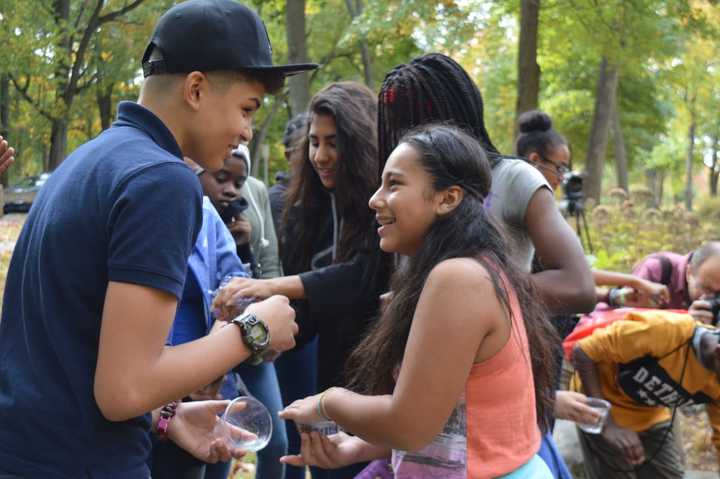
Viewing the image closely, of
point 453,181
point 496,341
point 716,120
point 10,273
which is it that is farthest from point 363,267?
point 716,120

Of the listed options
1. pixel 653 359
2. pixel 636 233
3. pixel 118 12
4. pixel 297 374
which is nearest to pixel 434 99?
pixel 297 374

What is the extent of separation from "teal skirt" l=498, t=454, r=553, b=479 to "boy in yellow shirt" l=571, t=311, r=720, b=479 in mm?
1971

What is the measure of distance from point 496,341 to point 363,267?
1.51 m

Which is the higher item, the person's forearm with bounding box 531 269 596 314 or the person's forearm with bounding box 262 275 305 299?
the person's forearm with bounding box 531 269 596 314

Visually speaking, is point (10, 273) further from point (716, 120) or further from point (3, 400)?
point (716, 120)

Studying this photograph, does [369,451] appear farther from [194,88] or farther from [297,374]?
[297,374]

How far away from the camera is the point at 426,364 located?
205cm

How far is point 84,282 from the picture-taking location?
5.74 feet

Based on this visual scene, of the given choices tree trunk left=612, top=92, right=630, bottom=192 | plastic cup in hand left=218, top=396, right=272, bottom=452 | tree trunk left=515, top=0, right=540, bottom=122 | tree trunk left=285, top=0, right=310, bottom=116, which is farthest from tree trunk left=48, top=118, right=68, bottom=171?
tree trunk left=612, top=92, right=630, bottom=192

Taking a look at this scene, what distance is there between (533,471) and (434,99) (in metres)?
1.30

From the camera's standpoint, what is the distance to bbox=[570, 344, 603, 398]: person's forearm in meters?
4.22

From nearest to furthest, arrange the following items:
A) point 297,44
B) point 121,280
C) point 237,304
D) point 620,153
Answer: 1. point 121,280
2. point 237,304
3. point 297,44
4. point 620,153

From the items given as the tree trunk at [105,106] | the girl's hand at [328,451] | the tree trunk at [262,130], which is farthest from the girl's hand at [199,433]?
the tree trunk at [262,130]

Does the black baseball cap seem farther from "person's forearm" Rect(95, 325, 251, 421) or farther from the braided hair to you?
the braided hair
